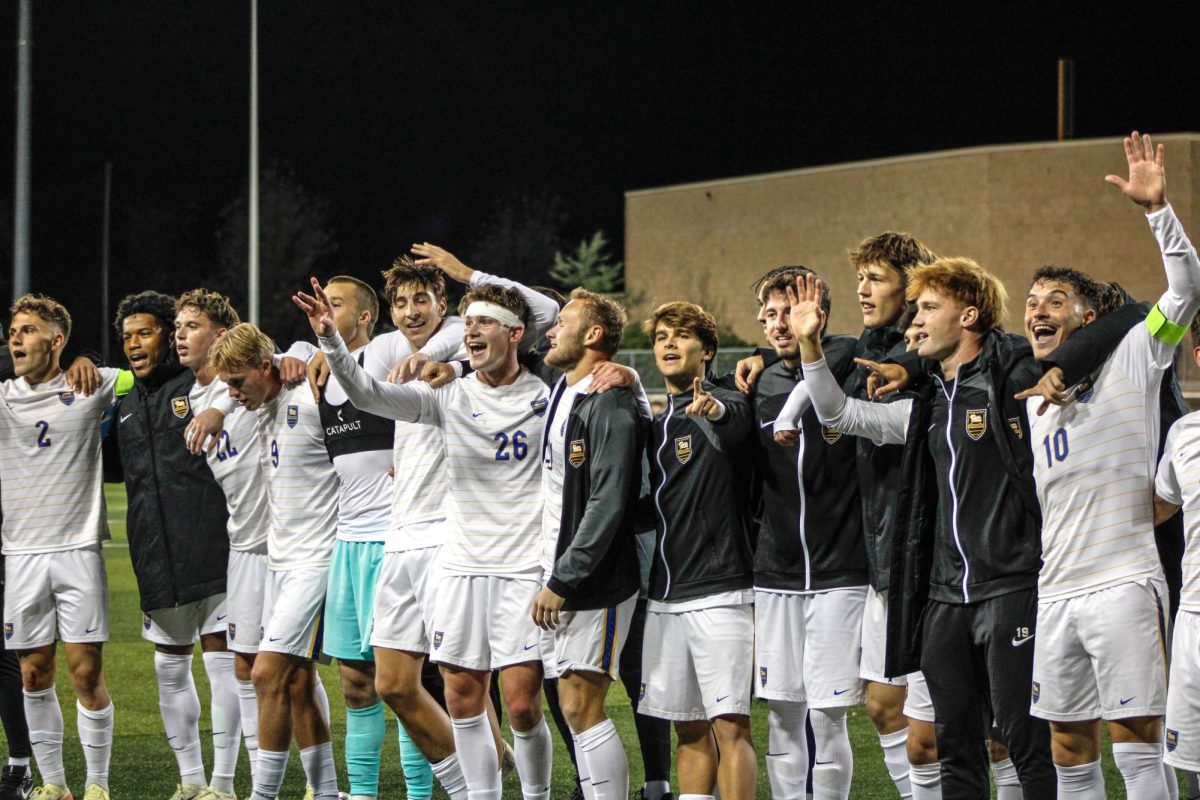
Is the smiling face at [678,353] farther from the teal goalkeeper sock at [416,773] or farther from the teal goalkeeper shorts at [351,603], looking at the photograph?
the teal goalkeeper sock at [416,773]

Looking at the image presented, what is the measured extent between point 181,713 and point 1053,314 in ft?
15.2

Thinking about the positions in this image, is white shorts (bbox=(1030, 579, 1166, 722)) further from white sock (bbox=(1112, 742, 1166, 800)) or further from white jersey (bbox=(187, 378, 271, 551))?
white jersey (bbox=(187, 378, 271, 551))

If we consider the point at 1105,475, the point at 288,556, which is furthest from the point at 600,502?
the point at 288,556

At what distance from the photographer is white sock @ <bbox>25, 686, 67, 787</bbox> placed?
727cm

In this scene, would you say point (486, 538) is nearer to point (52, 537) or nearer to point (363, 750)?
point (363, 750)

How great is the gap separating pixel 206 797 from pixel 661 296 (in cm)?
4134

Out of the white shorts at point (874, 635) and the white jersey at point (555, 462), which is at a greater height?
the white jersey at point (555, 462)

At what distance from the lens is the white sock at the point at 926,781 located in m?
5.79

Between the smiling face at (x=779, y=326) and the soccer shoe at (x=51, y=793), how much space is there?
4167mm

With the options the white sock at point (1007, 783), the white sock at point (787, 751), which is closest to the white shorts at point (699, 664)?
the white sock at point (787, 751)

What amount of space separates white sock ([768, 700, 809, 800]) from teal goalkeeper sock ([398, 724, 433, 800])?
5.39 ft

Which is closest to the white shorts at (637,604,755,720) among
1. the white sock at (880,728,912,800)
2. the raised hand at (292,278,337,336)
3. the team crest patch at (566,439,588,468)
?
the team crest patch at (566,439,588,468)

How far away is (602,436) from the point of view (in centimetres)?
575

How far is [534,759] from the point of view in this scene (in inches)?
243
